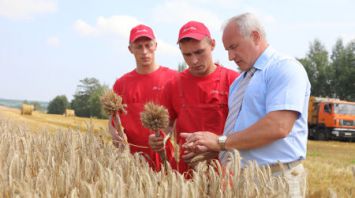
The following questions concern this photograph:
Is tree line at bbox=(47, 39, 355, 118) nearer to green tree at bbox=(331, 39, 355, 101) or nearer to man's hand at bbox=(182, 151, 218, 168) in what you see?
green tree at bbox=(331, 39, 355, 101)

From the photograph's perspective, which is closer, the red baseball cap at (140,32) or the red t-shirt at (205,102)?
the red t-shirt at (205,102)

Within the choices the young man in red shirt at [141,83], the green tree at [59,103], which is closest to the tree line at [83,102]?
the green tree at [59,103]

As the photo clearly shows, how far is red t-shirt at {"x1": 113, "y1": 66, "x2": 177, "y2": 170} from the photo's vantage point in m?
4.09

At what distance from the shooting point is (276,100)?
2.43m

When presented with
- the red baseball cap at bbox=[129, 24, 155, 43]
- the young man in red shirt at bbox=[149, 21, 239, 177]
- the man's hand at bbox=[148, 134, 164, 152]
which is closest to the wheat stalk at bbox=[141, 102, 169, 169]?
the man's hand at bbox=[148, 134, 164, 152]

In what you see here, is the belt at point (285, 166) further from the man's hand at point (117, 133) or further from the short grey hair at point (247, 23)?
the man's hand at point (117, 133)

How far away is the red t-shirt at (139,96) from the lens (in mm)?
4090

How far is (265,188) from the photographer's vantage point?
191 centimetres

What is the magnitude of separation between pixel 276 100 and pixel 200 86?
116cm

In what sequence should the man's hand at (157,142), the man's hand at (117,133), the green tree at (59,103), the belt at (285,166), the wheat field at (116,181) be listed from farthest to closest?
the green tree at (59,103), the man's hand at (117,133), the man's hand at (157,142), the belt at (285,166), the wheat field at (116,181)

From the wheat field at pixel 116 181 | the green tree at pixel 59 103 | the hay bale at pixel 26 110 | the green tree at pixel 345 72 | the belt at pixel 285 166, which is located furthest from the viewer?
the green tree at pixel 59 103

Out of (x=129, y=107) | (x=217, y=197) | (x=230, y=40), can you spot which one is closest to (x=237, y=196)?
(x=217, y=197)

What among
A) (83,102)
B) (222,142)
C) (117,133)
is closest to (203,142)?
(222,142)

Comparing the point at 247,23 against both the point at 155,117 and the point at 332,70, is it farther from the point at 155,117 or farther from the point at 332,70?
the point at 332,70
